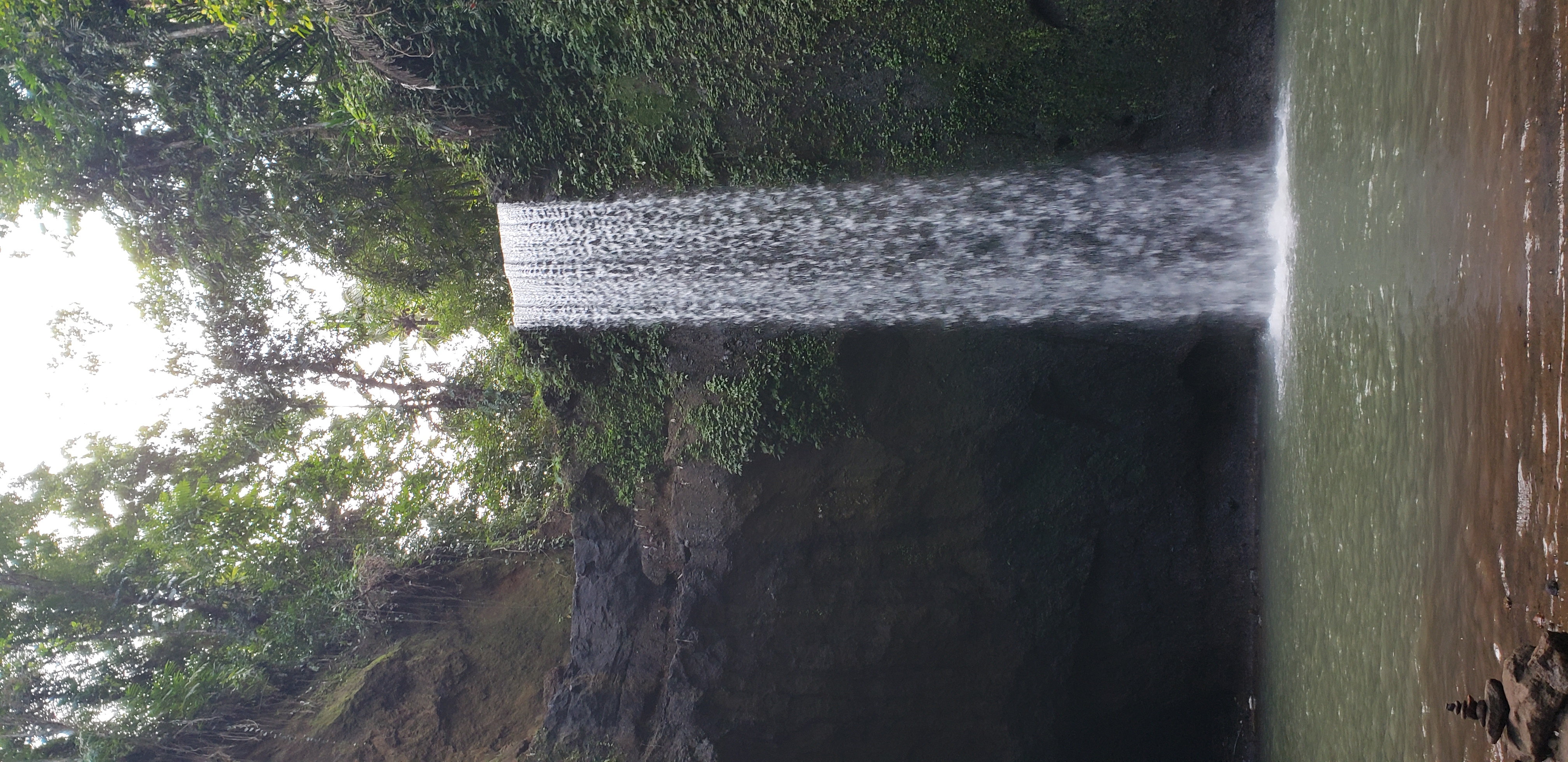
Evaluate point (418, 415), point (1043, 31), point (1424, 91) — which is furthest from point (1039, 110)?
point (418, 415)

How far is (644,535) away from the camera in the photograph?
8.37 m

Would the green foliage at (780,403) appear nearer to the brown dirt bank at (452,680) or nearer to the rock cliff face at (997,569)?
the rock cliff face at (997,569)

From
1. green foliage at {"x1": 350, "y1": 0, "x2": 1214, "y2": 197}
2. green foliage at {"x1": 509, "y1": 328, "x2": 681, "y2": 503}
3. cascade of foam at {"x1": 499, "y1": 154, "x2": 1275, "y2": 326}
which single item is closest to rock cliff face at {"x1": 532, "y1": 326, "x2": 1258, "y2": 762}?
cascade of foam at {"x1": 499, "y1": 154, "x2": 1275, "y2": 326}

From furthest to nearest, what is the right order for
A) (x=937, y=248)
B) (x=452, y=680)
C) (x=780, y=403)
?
(x=452, y=680) < (x=780, y=403) < (x=937, y=248)

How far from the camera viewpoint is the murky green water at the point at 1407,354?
9.20ft

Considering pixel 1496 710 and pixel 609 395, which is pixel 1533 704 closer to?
pixel 1496 710

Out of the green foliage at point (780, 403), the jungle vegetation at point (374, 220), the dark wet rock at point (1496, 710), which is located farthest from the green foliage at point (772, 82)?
the dark wet rock at point (1496, 710)

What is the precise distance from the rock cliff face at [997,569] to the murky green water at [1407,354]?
36.8 inches

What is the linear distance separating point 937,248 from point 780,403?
69.3 inches

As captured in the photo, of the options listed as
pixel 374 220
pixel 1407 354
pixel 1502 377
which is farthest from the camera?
pixel 374 220

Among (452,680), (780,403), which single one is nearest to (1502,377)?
(780,403)

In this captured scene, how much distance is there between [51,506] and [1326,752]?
1583 centimetres

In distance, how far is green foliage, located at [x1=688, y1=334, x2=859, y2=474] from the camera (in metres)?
7.50

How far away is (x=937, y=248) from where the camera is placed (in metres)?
7.17
